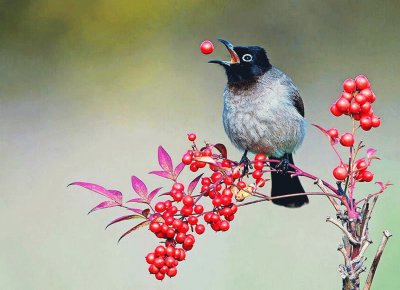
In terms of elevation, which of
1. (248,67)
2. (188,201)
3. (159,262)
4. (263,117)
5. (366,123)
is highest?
(248,67)

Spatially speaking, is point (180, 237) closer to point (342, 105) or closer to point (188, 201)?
point (188, 201)

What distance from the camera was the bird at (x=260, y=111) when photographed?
2676 millimetres

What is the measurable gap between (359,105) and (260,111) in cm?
135

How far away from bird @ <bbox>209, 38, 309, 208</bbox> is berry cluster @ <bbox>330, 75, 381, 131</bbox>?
1277 mm

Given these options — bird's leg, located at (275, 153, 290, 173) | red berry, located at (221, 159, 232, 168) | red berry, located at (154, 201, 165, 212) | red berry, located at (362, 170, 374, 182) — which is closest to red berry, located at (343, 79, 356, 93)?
red berry, located at (362, 170, 374, 182)

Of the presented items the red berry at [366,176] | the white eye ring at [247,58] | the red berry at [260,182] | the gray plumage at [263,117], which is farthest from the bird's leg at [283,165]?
the red berry at [366,176]

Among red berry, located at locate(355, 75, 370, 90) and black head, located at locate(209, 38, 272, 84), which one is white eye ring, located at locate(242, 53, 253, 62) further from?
red berry, located at locate(355, 75, 370, 90)

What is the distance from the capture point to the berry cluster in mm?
1344

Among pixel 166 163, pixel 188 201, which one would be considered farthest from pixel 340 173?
pixel 166 163

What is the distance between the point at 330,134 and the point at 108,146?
Answer: 3928 mm

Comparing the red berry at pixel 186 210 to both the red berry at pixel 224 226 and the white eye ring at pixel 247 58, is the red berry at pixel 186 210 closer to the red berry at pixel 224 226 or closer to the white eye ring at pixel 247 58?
the red berry at pixel 224 226

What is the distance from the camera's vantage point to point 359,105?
1350 mm

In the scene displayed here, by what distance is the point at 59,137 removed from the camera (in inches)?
212

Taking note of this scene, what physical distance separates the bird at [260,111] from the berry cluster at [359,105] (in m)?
1.28
